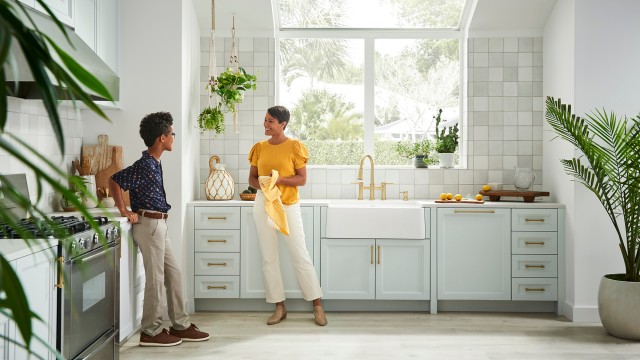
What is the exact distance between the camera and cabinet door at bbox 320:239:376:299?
4.85m

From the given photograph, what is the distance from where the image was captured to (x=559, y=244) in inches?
190

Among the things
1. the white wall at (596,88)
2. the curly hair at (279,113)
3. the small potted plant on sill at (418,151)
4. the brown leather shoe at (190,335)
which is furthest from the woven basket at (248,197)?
the white wall at (596,88)

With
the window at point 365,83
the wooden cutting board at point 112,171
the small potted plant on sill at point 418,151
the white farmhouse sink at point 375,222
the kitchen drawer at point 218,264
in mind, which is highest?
the window at point 365,83

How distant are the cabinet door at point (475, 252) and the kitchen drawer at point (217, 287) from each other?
1551mm

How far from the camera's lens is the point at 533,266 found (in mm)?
4859

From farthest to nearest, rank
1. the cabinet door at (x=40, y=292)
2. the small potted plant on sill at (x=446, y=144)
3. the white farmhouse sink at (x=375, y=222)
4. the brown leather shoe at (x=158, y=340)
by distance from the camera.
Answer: the small potted plant on sill at (x=446, y=144), the white farmhouse sink at (x=375, y=222), the brown leather shoe at (x=158, y=340), the cabinet door at (x=40, y=292)

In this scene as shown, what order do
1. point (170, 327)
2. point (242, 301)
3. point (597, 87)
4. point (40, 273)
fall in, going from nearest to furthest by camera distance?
point (40, 273) < point (170, 327) < point (597, 87) < point (242, 301)

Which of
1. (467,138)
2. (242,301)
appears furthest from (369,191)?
(242,301)

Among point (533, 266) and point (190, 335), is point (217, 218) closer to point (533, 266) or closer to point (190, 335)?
point (190, 335)

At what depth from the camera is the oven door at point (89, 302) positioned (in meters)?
2.73

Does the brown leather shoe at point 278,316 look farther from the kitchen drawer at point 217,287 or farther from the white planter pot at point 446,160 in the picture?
the white planter pot at point 446,160

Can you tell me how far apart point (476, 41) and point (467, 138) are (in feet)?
2.68

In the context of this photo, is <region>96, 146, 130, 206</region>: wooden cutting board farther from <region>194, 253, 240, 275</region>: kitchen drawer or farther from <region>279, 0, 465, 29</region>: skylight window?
<region>279, 0, 465, 29</region>: skylight window

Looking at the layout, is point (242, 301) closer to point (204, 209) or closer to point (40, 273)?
point (204, 209)
